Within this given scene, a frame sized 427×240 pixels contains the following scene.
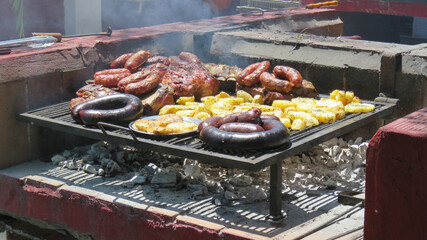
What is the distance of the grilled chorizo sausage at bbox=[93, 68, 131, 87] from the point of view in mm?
7090

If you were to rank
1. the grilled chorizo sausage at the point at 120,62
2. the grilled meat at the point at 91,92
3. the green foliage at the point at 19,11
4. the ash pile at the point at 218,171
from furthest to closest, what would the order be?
the green foliage at the point at 19,11 → the grilled chorizo sausage at the point at 120,62 → the grilled meat at the point at 91,92 → the ash pile at the point at 218,171

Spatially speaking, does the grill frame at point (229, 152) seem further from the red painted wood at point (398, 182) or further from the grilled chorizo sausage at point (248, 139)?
the red painted wood at point (398, 182)

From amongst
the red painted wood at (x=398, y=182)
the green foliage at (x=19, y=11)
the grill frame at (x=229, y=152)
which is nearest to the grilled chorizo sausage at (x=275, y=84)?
the grill frame at (x=229, y=152)

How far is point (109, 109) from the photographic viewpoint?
6531 mm

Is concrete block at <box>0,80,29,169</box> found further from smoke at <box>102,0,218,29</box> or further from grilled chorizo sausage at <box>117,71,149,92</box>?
smoke at <box>102,0,218,29</box>

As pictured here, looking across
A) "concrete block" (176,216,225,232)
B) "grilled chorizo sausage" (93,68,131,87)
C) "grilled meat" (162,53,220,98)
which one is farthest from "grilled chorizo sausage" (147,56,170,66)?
"concrete block" (176,216,225,232)

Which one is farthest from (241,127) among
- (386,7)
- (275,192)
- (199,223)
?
(386,7)

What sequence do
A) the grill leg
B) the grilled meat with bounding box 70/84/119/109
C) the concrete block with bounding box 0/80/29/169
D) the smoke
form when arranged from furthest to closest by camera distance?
1. the smoke
2. the grilled meat with bounding box 70/84/119/109
3. the concrete block with bounding box 0/80/29/169
4. the grill leg

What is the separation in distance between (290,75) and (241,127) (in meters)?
1.51

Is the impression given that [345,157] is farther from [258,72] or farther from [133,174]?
[133,174]

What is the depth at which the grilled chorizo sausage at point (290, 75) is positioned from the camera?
22.4 feet

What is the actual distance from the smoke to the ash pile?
7569 mm

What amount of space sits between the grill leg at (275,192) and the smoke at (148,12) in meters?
9.36

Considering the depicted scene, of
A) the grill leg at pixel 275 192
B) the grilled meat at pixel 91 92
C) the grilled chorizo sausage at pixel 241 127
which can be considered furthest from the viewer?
the grilled meat at pixel 91 92
